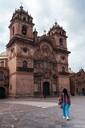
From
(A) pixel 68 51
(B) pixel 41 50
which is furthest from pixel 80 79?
(B) pixel 41 50

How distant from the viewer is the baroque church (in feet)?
138

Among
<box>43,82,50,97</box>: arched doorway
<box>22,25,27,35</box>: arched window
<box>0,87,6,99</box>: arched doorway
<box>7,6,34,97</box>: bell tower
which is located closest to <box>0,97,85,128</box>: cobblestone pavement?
<box>7,6,34,97</box>: bell tower

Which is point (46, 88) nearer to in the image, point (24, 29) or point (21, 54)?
point (21, 54)

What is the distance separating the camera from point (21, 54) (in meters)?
42.9

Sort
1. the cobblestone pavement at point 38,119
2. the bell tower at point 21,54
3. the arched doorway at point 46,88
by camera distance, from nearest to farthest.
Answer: the cobblestone pavement at point 38,119, the bell tower at point 21,54, the arched doorway at point 46,88

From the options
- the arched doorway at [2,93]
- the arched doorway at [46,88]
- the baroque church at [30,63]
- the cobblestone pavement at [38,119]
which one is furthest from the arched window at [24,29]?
the cobblestone pavement at [38,119]

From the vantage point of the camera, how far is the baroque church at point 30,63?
42.0m

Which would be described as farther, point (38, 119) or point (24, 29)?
point (24, 29)

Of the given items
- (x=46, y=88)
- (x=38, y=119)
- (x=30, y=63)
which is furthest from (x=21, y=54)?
(x=38, y=119)

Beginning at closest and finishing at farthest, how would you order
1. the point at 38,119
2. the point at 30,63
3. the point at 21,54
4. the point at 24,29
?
1. the point at 38,119
2. the point at 21,54
3. the point at 30,63
4. the point at 24,29

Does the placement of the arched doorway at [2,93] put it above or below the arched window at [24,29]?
below

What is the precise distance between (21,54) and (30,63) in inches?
109

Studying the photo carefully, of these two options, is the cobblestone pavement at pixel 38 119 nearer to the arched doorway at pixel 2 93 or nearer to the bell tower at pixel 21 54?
the bell tower at pixel 21 54

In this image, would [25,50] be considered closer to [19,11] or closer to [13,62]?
[13,62]
